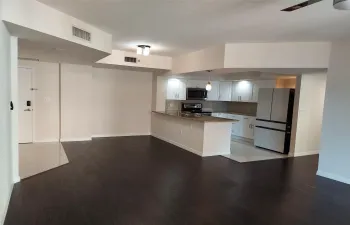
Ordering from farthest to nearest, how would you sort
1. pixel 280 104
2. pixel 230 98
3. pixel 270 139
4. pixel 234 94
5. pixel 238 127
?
pixel 230 98 < pixel 234 94 < pixel 238 127 < pixel 270 139 < pixel 280 104

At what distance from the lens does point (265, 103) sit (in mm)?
6926

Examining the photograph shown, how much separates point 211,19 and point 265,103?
4179mm

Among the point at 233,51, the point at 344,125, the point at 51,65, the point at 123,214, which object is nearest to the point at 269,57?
the point at 233,51

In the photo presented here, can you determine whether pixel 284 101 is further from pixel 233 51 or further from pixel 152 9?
pixel 152 9

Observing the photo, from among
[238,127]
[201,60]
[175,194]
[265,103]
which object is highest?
[201,60]

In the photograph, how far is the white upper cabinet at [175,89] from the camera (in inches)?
324

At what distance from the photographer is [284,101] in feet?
21.1

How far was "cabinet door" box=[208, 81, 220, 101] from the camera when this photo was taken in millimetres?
8831

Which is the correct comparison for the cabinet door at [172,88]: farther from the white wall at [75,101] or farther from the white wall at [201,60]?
the white wall at [75,101]

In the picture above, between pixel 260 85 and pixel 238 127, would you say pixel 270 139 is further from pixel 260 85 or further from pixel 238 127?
pixel 260 85

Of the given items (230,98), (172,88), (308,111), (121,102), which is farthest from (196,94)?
(308,111)

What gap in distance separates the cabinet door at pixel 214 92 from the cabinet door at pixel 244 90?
708mm

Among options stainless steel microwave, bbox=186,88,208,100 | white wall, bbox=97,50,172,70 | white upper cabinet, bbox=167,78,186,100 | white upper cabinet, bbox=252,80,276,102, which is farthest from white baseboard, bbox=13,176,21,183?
white upper cabinet, bbox=252,80,276,102

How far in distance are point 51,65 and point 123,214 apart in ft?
17.2
